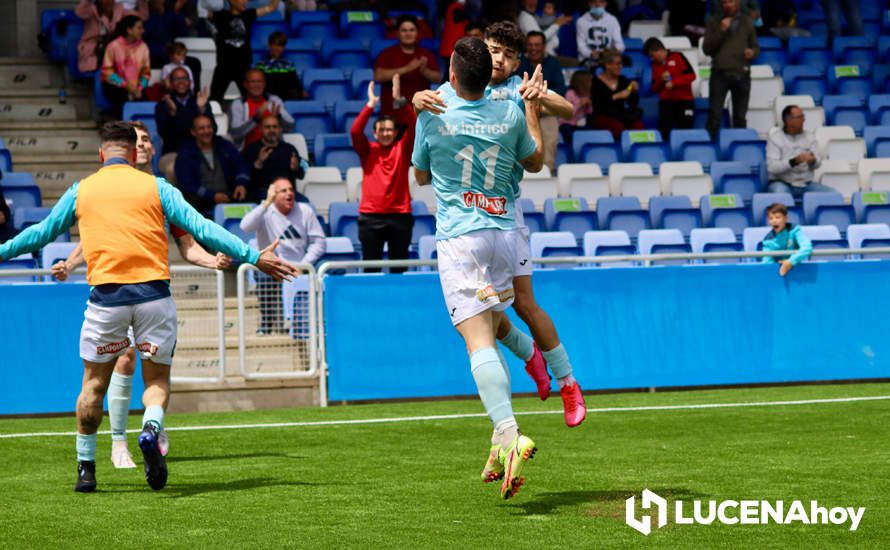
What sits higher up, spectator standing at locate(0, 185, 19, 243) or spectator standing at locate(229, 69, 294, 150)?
spectator standing at locate(229, 69, 294, 150)

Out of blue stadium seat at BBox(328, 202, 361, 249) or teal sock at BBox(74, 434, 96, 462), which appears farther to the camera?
blue stadium seat at BBox(328, 202, 361, 249)

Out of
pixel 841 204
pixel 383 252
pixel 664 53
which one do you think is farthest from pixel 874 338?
pixel 664 53

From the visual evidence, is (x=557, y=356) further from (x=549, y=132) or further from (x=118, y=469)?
(x=549, y=132)

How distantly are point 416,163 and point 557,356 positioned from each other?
1.67 m

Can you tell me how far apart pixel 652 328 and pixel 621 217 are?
2990 millimetres

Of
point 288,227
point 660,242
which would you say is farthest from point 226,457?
point 660,242

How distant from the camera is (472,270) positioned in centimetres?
754

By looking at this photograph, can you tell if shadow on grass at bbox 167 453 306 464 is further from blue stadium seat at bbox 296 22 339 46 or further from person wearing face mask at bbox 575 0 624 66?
person wearing face mask at bbox 575 0 624 66

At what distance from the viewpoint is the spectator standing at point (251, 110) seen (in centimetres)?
1736

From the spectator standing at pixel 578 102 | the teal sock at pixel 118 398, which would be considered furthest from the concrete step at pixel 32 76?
the teal sock at pixel 118 398

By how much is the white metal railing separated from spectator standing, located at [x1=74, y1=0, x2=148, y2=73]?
244 inches

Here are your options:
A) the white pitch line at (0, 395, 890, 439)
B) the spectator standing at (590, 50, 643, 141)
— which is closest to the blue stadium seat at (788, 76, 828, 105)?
the spectator standing at (590, 50, 643, 141)

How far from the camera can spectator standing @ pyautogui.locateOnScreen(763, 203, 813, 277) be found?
1453cm

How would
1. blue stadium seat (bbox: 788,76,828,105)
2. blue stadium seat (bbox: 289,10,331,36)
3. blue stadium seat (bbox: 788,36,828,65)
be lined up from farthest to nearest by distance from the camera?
blue stadium seat (bbox: 788,36,828,65)
blue stadium seat (bbox: 788,76,828,105)
blue stadium seat (bbox: 289,10,331,36)
